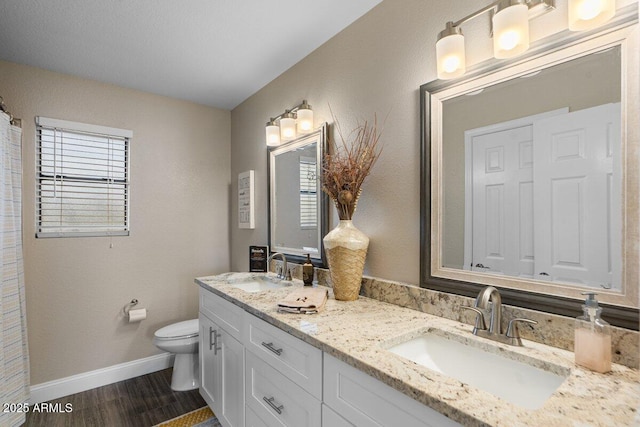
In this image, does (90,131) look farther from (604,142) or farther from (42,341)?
(604,142)

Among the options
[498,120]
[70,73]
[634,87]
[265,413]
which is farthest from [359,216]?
[70,73]

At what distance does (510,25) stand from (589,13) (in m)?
0.21

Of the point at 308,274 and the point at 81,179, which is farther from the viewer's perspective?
the point at 81,179

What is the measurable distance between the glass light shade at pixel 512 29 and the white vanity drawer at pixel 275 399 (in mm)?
1380

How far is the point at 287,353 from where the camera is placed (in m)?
1.26

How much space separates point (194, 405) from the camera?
7.39 ft

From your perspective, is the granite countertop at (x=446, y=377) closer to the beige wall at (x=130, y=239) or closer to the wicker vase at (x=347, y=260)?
Result: the wicker vase at (x=347, y=260)

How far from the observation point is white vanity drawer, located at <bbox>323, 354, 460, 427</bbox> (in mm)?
778

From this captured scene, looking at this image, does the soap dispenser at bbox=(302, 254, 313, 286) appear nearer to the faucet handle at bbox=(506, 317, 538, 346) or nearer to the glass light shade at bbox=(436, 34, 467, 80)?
the faucet handle at bbox=(506, 317, 538, 346)

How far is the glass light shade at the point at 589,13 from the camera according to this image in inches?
36.0

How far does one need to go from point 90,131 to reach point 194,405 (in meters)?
2.23

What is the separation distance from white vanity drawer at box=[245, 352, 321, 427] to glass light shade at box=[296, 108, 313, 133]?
1.38m

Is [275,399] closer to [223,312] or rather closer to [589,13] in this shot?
[223,312]

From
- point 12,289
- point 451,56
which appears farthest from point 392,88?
point 12,289
